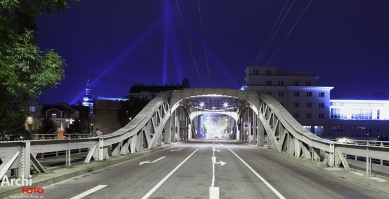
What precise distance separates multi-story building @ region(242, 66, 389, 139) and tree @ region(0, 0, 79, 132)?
74.3 m

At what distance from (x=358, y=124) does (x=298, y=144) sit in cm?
6410

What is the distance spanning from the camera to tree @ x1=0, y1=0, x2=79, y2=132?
11.5 metres

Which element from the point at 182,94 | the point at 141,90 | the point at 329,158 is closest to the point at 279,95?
the point at 182,94

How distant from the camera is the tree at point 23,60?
1145cm

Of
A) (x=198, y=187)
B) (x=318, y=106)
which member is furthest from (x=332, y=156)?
(x=318, y=106)

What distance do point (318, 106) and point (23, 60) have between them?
275 ft

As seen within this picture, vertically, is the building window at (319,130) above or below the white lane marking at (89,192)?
below

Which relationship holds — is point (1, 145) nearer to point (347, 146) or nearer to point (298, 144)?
point (347, 146)

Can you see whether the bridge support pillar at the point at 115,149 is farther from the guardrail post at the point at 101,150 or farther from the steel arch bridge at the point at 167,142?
the guardrail post at the point at 101,150

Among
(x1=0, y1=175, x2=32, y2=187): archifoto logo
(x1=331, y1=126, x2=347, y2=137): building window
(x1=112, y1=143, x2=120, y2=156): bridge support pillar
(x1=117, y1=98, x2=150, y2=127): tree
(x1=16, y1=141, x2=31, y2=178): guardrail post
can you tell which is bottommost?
(x1=331, y1=126, x2=347, y2=137): building window

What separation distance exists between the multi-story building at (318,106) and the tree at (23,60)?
7435 centimetres

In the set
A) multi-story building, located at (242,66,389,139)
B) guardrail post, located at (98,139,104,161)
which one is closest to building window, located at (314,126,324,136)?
multi-story building, located at (242,66,389,139)

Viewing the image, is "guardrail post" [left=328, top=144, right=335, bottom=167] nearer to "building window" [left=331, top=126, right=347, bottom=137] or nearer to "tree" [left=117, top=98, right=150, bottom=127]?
"building window" [left=331, top=126, right=347, bottom=137]

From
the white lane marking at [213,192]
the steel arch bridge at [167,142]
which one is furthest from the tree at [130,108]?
the white lane marking at [213,192]
